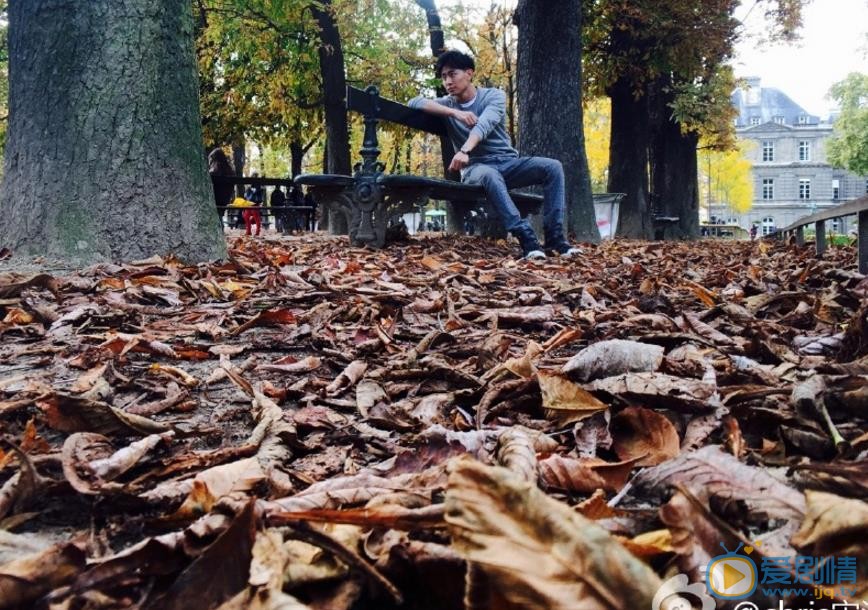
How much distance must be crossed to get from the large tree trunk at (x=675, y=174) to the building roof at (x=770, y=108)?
77.8 m

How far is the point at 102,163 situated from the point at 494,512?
3938 mm

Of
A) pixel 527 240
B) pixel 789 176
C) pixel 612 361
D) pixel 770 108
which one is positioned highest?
pixel 770 108

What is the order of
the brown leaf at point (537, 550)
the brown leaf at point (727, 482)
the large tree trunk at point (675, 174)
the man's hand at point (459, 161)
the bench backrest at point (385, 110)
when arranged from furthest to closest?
the large tree trunk at point (675, 174)
the bench backrest at point (385, 110)
the man's hand at point (459, 161)
the brown leaf at point (727, 482)
the brown leaf at point (537, 550)

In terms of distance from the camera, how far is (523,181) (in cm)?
675

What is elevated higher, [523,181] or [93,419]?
[523,181]

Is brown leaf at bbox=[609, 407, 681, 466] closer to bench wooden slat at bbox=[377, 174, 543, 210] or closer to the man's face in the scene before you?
bench wooden slat at bbox=[377, 174, 543, 210]

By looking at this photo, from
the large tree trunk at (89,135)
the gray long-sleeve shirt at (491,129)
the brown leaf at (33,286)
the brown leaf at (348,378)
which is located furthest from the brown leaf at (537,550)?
the gray long-sleeve shirt at (491,129)

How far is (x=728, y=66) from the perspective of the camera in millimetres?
16859

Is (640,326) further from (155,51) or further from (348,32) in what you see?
(348,32)

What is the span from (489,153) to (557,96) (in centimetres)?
247

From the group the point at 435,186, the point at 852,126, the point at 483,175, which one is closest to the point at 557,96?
the point at 435,186

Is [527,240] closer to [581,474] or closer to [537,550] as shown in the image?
[581,474]

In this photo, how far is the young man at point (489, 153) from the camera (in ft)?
20.7

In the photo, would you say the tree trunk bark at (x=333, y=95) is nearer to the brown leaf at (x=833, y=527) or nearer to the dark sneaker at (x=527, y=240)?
the dark sneaker at (x=527, y=240)
